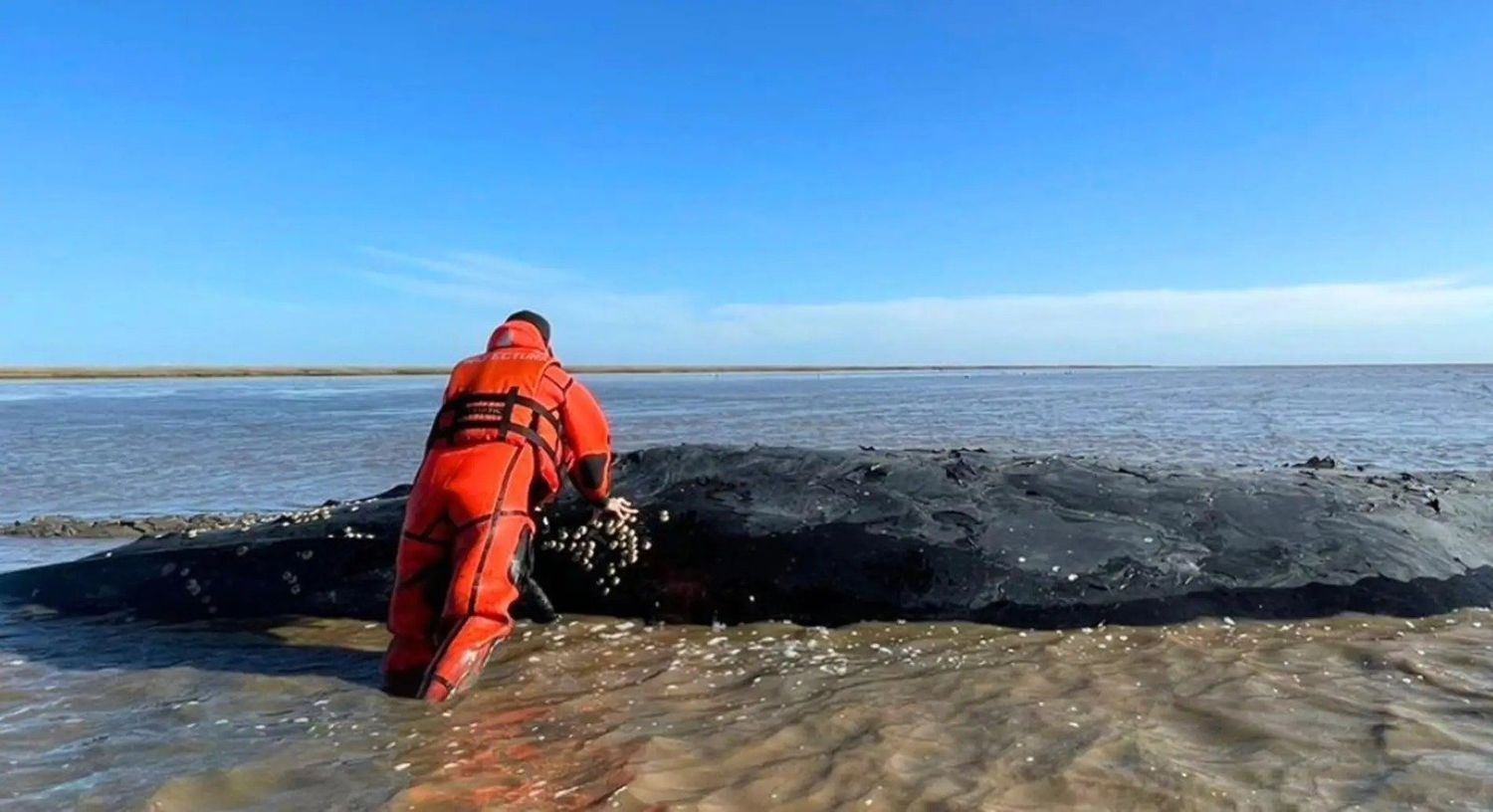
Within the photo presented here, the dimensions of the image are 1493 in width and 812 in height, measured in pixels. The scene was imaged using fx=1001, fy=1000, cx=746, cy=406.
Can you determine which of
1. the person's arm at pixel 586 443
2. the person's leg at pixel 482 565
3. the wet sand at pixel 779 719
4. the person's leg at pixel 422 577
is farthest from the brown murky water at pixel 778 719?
the person's arm at pixel 586 443

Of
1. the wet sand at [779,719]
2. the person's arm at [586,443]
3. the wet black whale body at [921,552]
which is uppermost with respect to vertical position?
the person's arm at [586,443]

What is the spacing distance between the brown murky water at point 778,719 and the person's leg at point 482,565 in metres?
0.17

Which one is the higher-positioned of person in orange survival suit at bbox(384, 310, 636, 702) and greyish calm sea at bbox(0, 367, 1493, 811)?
person in orange survival suit at bbox(384, 310, 636, 702)

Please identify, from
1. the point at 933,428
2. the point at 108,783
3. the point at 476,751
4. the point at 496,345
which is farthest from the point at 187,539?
the point at 933,428

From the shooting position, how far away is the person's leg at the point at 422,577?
15.1 feet

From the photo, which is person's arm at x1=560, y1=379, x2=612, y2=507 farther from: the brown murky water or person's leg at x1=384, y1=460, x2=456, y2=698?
the brown murky water

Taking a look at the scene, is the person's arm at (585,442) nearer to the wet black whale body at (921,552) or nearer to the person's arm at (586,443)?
the person's arm at (586,443)

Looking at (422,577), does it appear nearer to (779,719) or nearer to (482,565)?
(482,565)

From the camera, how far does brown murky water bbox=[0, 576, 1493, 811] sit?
3.35 metres

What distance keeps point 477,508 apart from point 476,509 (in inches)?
0.4

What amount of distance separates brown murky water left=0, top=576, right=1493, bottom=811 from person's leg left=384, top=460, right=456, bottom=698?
0.91 feet

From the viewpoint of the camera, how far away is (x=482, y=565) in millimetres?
4520

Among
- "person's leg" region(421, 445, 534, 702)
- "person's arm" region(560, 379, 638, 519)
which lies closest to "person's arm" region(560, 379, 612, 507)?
"person's arm" region(560, 379, 638, 519)

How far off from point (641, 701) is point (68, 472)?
13026 mm
